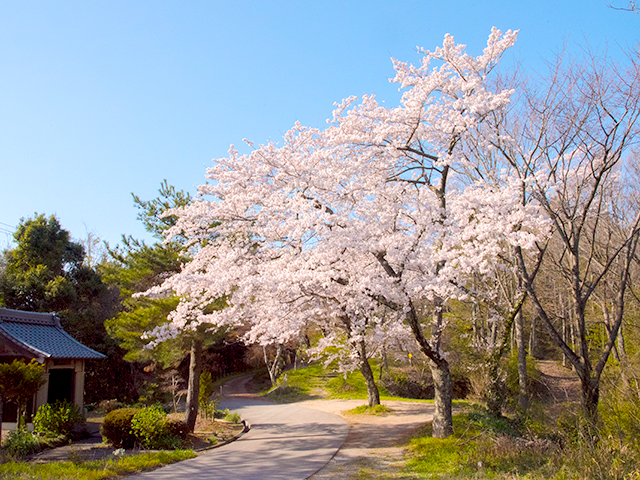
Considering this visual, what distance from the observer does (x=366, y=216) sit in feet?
31.6

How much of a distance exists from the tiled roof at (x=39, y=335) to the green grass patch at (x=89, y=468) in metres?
4.48

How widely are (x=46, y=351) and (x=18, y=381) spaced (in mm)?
2487

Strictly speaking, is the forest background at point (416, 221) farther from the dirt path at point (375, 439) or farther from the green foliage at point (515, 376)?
the green foliage at point (515, 376)

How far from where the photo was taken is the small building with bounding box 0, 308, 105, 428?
37.5 ft

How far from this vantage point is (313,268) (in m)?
9.38

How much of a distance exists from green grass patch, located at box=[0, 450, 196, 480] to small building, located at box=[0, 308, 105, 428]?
4.16 metres

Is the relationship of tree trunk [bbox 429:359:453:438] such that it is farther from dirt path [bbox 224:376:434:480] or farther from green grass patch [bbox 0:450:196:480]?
green grass patch [bbox 0:450:196:480]

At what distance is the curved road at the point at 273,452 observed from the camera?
785cm

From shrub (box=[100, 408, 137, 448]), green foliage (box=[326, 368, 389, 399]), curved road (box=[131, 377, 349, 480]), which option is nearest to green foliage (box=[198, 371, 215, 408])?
curved road (box=[131, 377, 349, 480])

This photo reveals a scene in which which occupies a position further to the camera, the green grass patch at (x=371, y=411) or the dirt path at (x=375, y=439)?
the green grass patch at (x=371, y=411)

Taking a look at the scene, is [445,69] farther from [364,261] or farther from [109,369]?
[109,369]

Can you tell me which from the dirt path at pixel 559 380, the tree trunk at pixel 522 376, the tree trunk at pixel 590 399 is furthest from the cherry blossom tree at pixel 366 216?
the dirt path at pixel 559 380

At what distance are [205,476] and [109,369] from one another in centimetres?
1483

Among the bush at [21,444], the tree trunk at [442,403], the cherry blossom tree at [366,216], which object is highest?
the cherry blossom tree at [366,216]
